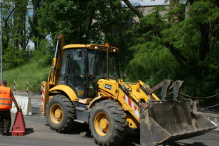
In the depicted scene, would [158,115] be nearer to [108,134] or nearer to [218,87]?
[108,134]

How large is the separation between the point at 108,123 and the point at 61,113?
217 cm

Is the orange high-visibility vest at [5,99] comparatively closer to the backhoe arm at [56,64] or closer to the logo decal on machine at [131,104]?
the backhoe arm at [56,64]

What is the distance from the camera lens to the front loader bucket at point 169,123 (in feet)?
17.3

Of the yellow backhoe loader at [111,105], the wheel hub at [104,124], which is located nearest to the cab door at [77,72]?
the yellow backhoe loader at [111,105]

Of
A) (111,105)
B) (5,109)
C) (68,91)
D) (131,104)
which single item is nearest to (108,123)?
(111,105)

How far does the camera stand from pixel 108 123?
19.9 ft

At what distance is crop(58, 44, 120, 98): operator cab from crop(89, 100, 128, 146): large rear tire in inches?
40.1

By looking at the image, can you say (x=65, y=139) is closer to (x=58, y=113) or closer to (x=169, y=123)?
(x=58, y=113)

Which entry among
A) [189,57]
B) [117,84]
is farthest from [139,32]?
[117,84]

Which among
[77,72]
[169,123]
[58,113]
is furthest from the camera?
[58,113]

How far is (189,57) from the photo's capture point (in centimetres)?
1435

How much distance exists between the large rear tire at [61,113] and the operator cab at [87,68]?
472 mm

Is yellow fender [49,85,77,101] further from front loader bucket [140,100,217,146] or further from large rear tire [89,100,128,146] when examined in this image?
front loader bucket [140,100,217,146]

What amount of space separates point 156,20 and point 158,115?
7.60 meters
